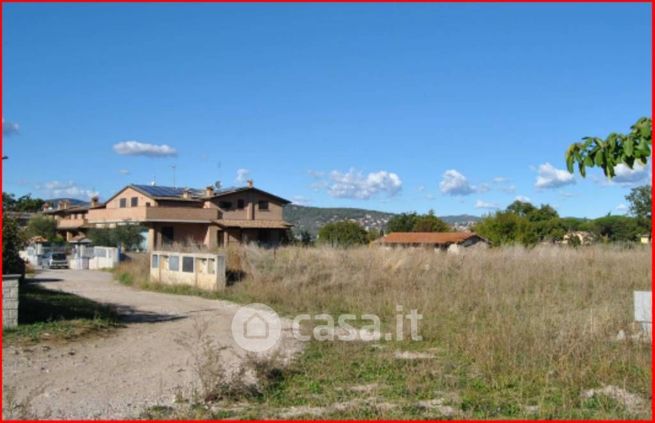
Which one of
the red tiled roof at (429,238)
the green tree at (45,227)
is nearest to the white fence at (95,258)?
the red tiled roof at (429,238)

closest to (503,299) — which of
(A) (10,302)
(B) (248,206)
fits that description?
(A) (10,302)

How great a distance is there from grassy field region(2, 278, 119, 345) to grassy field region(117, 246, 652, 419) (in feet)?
13.9

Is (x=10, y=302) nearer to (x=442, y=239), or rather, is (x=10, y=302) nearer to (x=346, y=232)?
(x=442, y=239)

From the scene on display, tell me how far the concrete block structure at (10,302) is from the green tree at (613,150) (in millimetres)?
10352

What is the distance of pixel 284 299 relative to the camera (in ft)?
56.2

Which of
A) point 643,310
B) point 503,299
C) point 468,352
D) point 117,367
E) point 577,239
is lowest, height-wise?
point 117,367

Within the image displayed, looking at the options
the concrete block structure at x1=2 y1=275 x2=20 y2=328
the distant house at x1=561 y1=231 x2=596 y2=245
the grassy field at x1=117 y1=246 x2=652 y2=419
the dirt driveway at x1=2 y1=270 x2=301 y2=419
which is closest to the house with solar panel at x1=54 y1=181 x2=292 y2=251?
the distant house at x1=561 y1=231 x2=596 y2=245

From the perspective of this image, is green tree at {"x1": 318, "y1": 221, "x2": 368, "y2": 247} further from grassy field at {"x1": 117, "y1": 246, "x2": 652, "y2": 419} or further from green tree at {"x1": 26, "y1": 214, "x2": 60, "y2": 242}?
grassy field at {"x1": 117, "y1": 246, "x2": 652, "y2": 419}

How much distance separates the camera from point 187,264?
72.9 feet

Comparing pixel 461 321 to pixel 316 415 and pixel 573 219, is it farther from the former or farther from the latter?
pixel 573 219

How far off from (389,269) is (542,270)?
5.19 metres

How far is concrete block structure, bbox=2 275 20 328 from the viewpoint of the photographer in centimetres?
1115

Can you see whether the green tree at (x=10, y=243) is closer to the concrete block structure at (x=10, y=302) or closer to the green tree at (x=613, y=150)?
the concrete block structure at (x=10, y=302)

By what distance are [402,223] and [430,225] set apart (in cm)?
492
